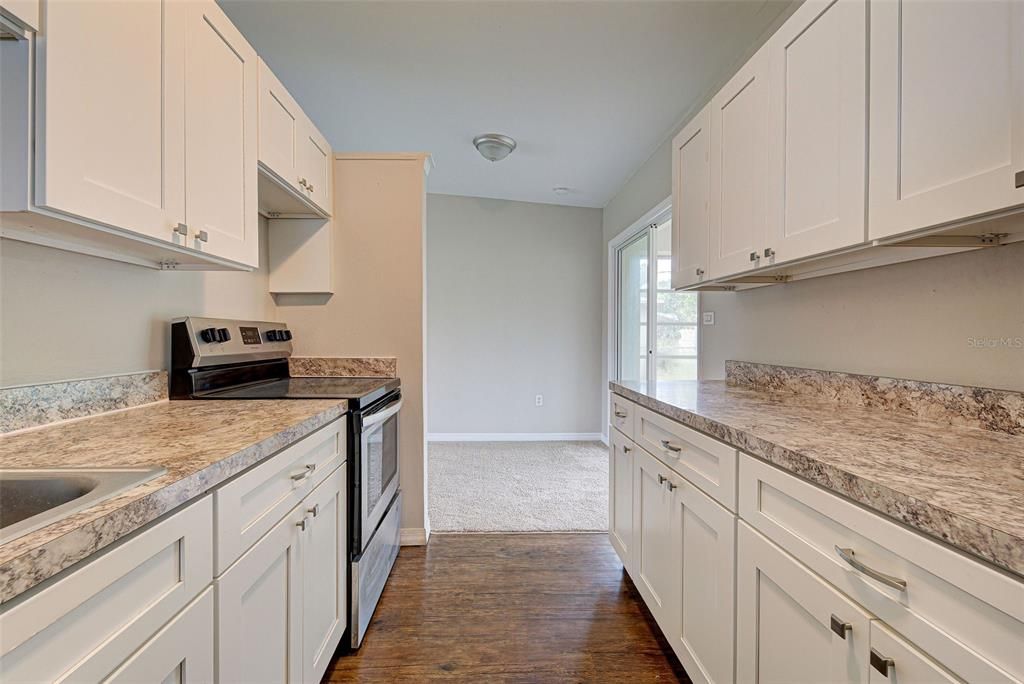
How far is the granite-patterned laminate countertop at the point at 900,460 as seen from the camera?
56 centimetres

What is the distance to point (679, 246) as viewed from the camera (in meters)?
2.12

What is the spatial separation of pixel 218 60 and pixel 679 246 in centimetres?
194

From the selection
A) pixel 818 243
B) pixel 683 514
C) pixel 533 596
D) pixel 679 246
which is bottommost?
pixel 533 596

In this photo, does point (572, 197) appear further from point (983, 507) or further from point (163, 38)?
point (983, 507)

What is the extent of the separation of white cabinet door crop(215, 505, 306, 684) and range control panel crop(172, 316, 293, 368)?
33.7 inches

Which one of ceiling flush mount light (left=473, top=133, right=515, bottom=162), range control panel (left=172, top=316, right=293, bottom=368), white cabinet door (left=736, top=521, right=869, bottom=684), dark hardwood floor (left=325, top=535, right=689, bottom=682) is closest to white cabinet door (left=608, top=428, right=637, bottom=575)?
dark hardwood floor (left=325, top=535, right=689, bottom=682)

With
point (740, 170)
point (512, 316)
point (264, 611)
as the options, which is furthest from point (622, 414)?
point (512, 316)

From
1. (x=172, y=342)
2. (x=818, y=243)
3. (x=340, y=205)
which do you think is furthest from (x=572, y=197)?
(x=172, y=342)

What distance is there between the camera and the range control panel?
→ 5.30 ft

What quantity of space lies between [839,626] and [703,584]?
1.70 feet

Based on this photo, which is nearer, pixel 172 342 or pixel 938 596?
pixel 938 596

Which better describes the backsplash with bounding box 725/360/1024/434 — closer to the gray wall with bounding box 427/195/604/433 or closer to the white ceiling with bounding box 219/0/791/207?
the white ceiling with bounding box 219/0/791/207

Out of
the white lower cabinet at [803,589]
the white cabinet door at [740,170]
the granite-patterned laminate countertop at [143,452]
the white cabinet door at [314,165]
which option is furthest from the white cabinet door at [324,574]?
the white cabinet door at [740,170]

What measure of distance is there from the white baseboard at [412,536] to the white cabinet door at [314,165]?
1.77 metres
